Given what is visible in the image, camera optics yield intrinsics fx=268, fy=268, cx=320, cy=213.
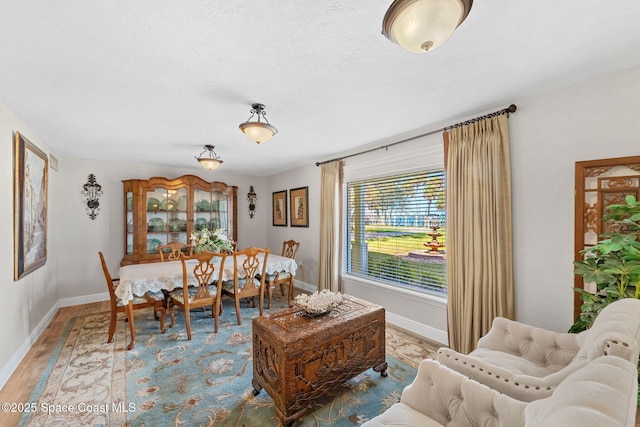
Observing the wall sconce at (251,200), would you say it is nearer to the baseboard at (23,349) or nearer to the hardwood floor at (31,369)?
the hardwood floor at (31,369)

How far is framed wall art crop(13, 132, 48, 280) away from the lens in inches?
99.3

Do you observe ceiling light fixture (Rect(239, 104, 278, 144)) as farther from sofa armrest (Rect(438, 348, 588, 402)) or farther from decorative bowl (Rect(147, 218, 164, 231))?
decorative bowl (Rect(147, 218, 164, 231))

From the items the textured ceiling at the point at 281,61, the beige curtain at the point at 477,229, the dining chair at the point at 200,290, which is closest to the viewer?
the textured ceiling at the point at 281,61

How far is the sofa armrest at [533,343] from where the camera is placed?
65.3 inches

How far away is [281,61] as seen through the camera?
1.71m

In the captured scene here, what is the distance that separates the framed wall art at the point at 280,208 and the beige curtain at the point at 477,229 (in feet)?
11.6

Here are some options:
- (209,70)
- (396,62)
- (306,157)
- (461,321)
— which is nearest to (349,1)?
(396,62)

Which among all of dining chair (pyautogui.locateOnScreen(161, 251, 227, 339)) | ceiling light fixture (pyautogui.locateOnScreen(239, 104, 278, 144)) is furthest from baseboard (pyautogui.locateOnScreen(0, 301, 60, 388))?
ceiling light fixture (pyautogui.locateOnScreen(239, 104, 278, 144))

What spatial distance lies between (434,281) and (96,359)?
3.58 meters

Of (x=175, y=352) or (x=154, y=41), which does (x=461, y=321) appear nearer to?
(x=175, y=352)

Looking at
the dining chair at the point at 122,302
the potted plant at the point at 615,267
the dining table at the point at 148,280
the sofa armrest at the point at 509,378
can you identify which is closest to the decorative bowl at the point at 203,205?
the dining table at the point at 148,280

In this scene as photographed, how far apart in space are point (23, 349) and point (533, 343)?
14.7 ft

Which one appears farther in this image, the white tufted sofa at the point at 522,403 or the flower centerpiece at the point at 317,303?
the flower centerpiece at the point at 317,303

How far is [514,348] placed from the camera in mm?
1832
